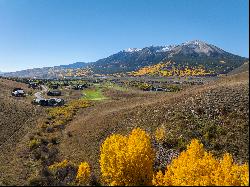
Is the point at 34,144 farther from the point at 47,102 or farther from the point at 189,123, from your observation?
the point at 47,102

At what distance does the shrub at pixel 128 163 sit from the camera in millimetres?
55188

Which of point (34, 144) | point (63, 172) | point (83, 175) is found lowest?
point (63, 172)

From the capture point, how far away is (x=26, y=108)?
5236 inches

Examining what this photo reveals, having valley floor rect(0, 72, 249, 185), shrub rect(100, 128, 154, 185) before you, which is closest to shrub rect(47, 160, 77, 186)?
valley floor rect(0, 72, 249, 185)

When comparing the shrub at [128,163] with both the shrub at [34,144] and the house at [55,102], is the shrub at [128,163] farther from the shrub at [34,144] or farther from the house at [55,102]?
the house at [55,102]

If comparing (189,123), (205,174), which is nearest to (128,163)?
(205,174)

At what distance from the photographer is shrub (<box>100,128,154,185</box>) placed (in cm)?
5519

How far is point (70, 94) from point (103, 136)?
101m

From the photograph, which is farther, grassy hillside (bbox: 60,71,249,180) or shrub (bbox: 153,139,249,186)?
grassy hillside (bbox: 60,71,249,180)

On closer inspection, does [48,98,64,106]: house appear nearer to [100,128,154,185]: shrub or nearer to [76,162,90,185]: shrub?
[76,162,90,185]: shrub

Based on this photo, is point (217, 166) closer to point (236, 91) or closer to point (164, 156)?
point (164, 156)

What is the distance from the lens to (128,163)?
182 ft

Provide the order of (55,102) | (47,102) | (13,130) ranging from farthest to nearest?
(55,102), (47,102), (13,130)

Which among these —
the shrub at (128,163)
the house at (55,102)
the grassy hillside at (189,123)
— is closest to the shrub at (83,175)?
the grassy hillside at (189,123)
